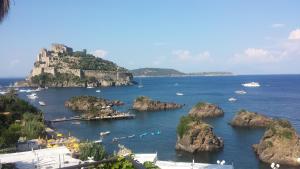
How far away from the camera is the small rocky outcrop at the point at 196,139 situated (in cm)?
4356

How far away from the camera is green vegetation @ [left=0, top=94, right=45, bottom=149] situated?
35.4 metres

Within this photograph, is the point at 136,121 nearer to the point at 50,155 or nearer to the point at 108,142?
the point at 108,142

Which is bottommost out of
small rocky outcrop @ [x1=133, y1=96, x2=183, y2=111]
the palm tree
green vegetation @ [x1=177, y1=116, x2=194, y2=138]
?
small rocky outcrop @ [x1=133, y1=96, x2=183, y2=111]

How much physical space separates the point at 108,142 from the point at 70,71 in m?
146

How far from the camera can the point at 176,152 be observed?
43.0 meters

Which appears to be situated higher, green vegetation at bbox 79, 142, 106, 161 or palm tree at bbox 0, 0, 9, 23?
palm tree at bbox 0, 0, 9, 23

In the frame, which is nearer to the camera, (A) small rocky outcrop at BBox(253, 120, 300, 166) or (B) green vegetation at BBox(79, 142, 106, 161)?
(B) green vegetation at BBox(79, 142, 106, 161)

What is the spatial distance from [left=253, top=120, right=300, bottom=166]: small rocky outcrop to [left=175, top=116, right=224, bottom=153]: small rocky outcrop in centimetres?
465

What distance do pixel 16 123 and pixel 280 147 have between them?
1134 inches

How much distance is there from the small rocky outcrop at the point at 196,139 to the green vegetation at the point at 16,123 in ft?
50.5

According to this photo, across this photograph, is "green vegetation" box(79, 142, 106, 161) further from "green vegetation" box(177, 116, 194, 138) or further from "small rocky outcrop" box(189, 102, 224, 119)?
"small rocky outcrop" box(189, 102, 224, 119)

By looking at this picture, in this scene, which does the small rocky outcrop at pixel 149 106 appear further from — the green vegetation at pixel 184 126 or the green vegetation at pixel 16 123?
the green vegetation at pixel 184 126

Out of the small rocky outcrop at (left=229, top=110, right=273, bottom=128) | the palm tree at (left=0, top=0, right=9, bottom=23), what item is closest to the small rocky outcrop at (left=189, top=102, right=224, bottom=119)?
the small rocky outcrop at (left=229, top=110, right=273, bottom=128)

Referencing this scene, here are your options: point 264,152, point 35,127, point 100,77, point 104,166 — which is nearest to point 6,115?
point 35,127
